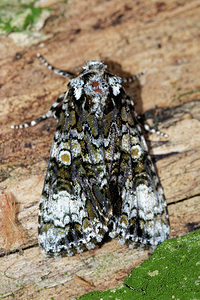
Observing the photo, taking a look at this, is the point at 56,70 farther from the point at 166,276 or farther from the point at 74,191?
the point at 166,276

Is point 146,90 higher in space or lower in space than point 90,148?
higher

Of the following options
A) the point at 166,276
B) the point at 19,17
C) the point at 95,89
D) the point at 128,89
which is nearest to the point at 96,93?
the point at 95,89

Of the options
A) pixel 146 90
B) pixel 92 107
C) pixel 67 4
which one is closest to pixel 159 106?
pixel 146 90

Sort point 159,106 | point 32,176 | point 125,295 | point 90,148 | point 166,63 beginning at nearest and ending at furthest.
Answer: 1. point 125,295
2. point 90,148
3. point 32,176
4. point 159,106
5. point 166,63

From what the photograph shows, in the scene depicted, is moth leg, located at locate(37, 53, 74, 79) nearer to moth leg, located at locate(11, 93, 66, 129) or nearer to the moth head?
moth leg, located at locate(11, 93, 66, 129)

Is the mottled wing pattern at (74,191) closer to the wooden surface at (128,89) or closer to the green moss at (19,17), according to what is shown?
the wooden surface at (128,89)

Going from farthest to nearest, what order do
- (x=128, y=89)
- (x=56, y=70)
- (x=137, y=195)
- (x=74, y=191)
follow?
(x=128, y=89)
(x=56, y=70)
(x=137, y=195)
(x=74, y=191)

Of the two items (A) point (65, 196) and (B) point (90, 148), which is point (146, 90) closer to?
(B) point (90, 148)

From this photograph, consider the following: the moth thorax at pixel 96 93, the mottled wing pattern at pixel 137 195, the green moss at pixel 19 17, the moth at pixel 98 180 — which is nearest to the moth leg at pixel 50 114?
the moth at pixel 98 180
